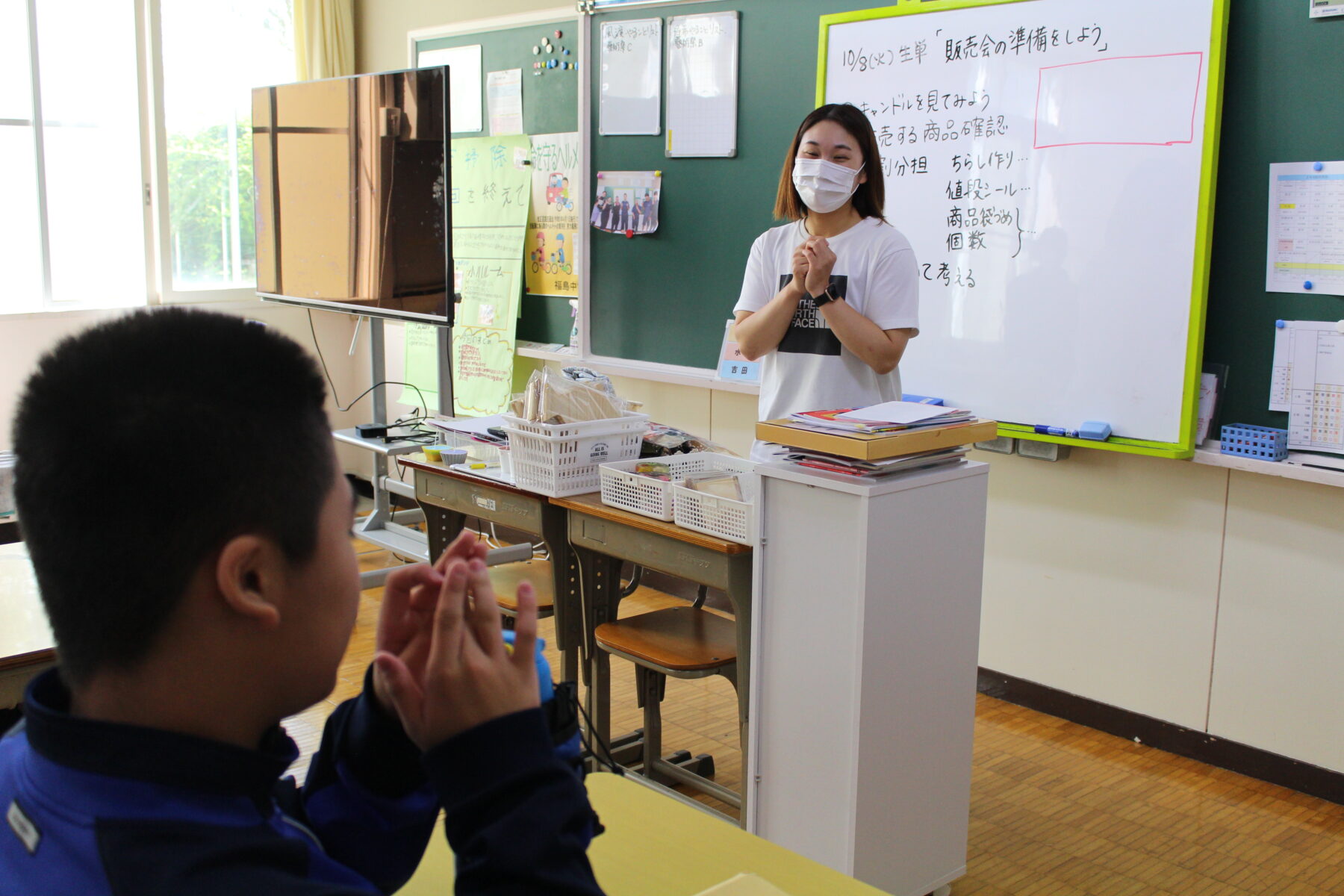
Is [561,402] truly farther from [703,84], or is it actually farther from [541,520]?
[703,84]

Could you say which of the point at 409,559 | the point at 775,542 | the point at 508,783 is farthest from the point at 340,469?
the point at 409,559

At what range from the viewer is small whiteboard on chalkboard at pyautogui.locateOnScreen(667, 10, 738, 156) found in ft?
12.2

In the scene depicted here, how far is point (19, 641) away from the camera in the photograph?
172 centimetres

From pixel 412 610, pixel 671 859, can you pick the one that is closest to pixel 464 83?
pixel 671 859

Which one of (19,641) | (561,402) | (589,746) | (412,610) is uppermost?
(412,610)

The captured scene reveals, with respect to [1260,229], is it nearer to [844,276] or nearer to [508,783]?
[844,276]

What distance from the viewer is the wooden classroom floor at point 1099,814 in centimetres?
245

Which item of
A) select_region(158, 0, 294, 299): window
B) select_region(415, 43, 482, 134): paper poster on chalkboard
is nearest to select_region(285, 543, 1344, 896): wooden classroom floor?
select_region(415, 43, 482, 134): paper poster on chalkboard

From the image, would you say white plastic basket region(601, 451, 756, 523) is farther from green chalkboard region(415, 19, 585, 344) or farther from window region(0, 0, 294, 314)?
window region(0, 0, 294, 314)

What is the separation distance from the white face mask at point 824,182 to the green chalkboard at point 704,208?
3.43ft

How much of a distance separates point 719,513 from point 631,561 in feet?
1.23

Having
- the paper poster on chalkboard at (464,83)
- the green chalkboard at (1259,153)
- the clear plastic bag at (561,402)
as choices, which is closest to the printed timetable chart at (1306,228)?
the green chalkboard at (1259,153)

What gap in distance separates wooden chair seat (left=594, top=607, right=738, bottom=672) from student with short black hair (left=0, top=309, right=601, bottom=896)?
5.83 feet

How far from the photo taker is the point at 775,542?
221cm
